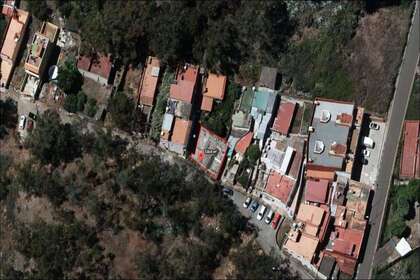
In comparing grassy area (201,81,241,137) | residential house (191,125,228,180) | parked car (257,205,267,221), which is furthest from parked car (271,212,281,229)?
grassy area (201,81,241,137)

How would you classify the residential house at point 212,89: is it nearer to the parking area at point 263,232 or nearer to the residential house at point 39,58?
the parking area at point 263,232

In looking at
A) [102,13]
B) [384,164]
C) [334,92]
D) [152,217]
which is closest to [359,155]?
[384,164]

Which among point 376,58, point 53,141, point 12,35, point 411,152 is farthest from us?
point 12,35

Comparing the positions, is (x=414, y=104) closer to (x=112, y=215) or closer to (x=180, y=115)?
(x=180, y=115)

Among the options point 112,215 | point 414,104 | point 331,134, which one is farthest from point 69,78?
point 414,104

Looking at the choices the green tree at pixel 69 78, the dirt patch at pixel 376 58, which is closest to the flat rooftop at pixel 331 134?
the dirt patch at pixel 376 58

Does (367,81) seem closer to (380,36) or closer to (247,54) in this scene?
(380,36)

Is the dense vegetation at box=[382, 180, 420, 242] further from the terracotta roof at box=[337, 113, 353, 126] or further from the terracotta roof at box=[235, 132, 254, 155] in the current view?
the terracotta roof at box=[235, 132, 254, 155]
